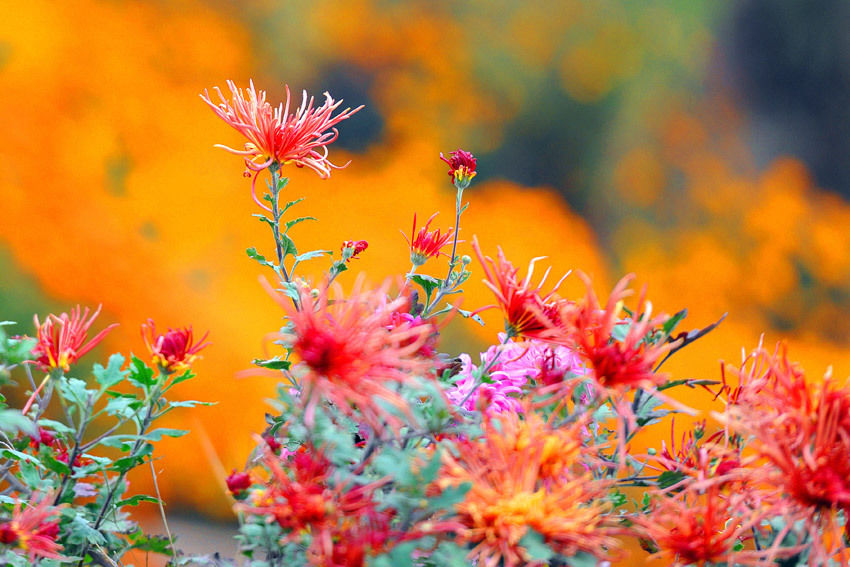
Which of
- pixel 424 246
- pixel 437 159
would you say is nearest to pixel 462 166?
pixel 424 246

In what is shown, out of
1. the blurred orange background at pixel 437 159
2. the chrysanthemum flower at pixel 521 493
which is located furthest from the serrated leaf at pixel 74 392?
the blurred orange background at pixel 437 159

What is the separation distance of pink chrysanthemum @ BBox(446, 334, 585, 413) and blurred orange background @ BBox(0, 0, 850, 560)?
0.99 meters

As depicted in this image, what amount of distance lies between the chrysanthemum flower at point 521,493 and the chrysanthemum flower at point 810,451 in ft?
0.29

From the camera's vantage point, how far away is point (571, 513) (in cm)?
34

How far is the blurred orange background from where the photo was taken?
1461mm

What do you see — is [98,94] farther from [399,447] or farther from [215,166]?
[399,447]

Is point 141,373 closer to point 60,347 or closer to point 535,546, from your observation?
point 60,347

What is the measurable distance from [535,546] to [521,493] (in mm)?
29

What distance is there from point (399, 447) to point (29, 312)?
4.28 ft

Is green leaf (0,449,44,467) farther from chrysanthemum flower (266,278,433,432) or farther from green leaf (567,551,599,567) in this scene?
green leaf (567,551,599,567)

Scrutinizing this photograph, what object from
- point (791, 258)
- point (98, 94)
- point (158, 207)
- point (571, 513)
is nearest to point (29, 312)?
point (158, 207)

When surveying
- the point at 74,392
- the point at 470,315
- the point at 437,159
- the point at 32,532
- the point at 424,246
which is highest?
the point at 437,159

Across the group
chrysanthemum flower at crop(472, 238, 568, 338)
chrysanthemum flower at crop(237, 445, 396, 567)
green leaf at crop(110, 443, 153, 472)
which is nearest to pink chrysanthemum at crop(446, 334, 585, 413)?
chrysanthemum flower at crop(472, 238, 568, 338)

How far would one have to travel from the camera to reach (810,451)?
1.16 ft
